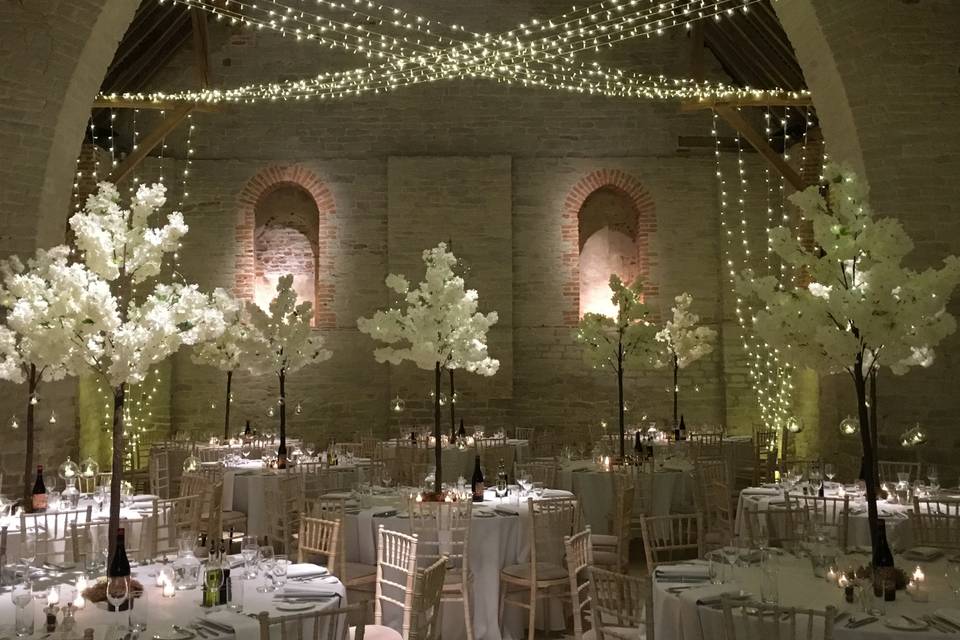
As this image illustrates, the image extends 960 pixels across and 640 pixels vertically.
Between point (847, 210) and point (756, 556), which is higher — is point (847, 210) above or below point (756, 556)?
above

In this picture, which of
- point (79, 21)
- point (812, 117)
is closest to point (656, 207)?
point (812, 117)

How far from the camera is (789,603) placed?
3.80 m

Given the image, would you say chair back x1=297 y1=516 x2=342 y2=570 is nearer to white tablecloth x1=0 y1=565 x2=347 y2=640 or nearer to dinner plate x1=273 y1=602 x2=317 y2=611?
white tablecloth x1=0 y1=565 x2=347 y2=640

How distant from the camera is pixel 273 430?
42.9 ft

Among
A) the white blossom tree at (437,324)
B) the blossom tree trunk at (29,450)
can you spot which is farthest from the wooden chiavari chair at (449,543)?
the blossom tree trunk at (29,450)

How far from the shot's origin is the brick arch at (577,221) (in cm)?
1334

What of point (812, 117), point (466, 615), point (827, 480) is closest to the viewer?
point (466, 615)

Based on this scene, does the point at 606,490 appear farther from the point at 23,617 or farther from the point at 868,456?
the point at 23,617

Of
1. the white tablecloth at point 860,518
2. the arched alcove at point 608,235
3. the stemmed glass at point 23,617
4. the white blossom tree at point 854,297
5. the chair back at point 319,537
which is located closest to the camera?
the stemmed glass at point 23,617

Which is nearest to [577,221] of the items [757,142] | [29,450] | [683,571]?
[757,142]

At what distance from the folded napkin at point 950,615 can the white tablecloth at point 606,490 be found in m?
4.49

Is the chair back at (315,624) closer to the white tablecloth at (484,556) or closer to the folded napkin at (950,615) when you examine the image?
the white tablecloth at (484,556)

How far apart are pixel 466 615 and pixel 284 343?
155 inches

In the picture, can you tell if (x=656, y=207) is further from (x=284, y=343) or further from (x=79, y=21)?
(x=79, y=21)
